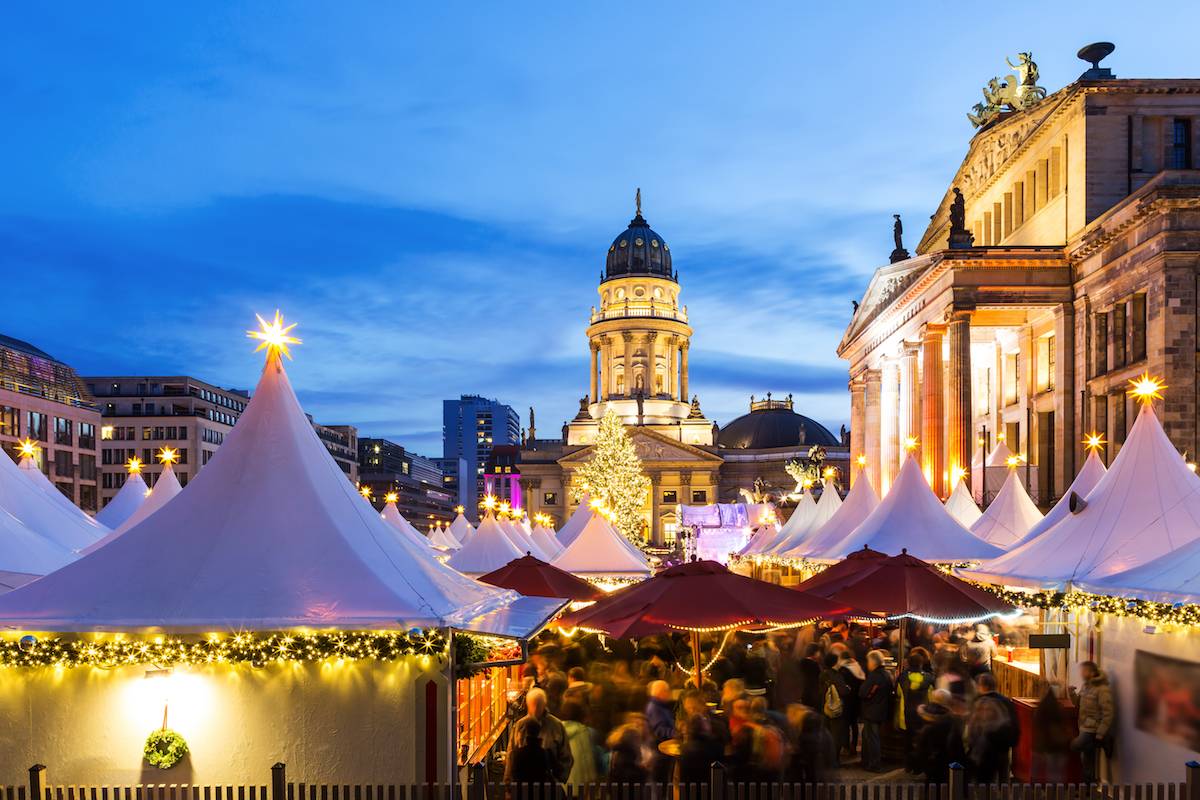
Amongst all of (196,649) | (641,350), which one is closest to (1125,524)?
(196,649)

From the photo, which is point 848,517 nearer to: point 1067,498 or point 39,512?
point 1067,498

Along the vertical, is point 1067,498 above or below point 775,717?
above

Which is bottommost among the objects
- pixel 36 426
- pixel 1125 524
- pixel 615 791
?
pixel 615 791

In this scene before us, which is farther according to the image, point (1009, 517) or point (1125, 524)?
point (1009, 517)

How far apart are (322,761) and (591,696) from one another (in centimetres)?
371

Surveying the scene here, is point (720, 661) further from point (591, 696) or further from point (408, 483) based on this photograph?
point (408, 483)

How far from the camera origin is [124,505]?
1217 inches

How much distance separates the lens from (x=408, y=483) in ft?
594

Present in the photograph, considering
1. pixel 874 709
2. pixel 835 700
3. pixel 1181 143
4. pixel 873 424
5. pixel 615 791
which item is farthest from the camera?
pixel 873 424

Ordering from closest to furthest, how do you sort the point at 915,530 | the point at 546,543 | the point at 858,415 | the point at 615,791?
1. the point at 615,791
2. the point at 915,530
3. the point at 546,543
4. the point at 858,415

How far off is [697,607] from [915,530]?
11341 mm

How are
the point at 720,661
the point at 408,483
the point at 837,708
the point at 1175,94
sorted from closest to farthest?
the point at 837,708 < the point at 720,661 < the point at 1175,94 < the point at 408,483

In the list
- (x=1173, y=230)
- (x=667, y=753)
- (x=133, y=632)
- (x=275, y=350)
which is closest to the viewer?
(x=133, y=632)

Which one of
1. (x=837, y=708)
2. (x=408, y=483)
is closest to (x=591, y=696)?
(x=837, y=708)
